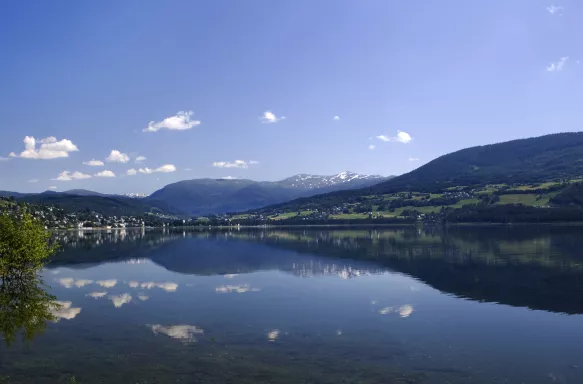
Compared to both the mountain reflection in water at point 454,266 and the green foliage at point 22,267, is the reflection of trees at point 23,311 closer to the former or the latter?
the green foliage at point 22,267

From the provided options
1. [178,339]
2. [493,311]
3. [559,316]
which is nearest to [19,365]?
[178,339]

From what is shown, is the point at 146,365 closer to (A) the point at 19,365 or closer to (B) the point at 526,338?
(A) the point at 19,365

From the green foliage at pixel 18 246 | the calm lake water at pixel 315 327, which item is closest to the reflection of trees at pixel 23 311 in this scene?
the calm lake water at pixel 315 327

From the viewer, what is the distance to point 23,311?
4672 cm

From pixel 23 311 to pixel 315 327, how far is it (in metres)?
29.5

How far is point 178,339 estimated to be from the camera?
3819cm

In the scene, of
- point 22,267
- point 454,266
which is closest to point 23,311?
point 22,267

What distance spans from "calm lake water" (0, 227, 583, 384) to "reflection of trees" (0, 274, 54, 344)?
5.32 feet

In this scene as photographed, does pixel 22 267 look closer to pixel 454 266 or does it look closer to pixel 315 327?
pixel 315 327

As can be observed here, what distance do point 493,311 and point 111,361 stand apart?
37.8 meters

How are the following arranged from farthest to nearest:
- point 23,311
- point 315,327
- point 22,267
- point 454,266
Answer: point 454,266 → point 22,267 → point 23,311 → point 315,327

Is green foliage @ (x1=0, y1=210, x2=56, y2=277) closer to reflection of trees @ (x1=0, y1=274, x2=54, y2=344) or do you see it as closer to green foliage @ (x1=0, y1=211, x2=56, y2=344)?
green foliage @ (x1=0, y1=211, x2=56, y2=344)

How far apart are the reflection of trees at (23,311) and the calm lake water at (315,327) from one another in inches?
63.8

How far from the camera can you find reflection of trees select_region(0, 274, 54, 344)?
131ft
